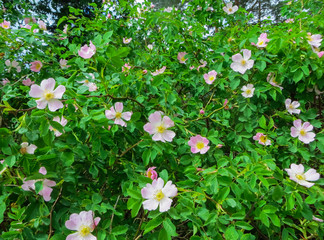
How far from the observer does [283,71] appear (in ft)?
4.25

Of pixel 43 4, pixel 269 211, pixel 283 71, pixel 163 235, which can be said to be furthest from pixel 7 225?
pixel 43 4

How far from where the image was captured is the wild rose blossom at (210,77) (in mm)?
1443

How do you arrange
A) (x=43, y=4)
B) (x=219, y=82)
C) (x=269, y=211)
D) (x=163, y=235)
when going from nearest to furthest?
(x=163, y=235) → (x=269, y=211) → (x=219, y=82) → (x=43, y=4)

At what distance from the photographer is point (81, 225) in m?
0.77

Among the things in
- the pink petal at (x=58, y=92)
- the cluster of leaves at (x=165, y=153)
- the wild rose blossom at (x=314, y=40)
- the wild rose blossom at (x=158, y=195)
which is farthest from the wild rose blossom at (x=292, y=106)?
the pink petal at (x=58, y=92)

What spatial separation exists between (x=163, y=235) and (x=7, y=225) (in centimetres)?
83

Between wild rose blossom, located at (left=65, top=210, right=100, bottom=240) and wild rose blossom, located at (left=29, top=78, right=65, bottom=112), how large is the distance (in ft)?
1.16

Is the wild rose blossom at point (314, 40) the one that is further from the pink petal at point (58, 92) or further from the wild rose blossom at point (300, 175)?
the pink petal at point (58, 92)

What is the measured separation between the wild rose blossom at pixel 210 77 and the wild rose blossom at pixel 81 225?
1.02 meters

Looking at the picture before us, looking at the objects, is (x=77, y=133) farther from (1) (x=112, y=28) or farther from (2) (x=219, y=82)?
(1) (x=112, y=28)

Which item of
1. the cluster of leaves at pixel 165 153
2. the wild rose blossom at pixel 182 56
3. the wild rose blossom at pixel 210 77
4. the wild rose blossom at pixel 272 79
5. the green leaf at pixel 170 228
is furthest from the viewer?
the wild rose blossom at pixel 182 56

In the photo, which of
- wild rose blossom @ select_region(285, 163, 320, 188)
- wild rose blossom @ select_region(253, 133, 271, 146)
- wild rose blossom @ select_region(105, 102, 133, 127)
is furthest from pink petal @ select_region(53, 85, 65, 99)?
wild rose blossom @ select_region(253, 133, 271, 146)

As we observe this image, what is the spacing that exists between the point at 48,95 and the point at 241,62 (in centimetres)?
104

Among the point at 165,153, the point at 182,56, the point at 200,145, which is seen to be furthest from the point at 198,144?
the point at 182,56
